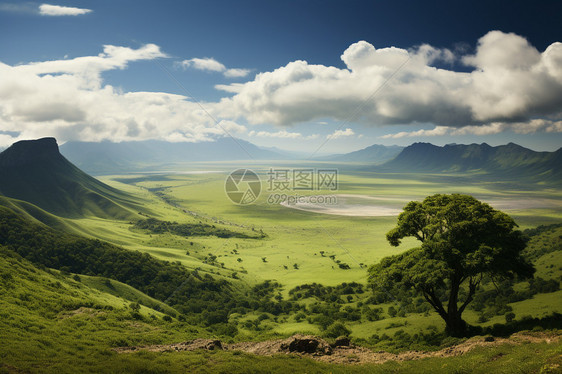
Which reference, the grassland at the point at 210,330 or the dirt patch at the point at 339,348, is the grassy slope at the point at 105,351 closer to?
the grassland at the point at 210,330

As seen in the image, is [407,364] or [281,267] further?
[281,267]

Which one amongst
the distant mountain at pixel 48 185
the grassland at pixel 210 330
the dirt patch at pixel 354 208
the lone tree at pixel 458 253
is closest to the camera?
the grassland at pixel 210 330

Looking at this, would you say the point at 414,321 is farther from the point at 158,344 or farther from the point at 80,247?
the point at 80,247

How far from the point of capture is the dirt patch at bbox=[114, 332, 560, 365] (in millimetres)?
20688

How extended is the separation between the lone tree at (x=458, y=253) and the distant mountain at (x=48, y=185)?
159288mm

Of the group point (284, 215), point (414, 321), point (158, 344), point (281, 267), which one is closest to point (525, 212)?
point (284, 215)

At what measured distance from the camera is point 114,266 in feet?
199

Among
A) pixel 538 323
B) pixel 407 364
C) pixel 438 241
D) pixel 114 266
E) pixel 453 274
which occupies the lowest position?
pixel 114 266

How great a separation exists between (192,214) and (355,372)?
582 ft

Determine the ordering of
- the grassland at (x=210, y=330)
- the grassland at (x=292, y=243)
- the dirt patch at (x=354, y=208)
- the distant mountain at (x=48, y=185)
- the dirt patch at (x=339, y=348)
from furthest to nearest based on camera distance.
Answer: the dirt patch at (x=354, y=208) → the distant mountain at (x=48, y=185) → the grassland at (x=292, y=243) → the dirt patch at (x=339, y=348) → the grassland at (x=210, y=330)

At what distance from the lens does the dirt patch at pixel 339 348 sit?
2069 centimetres

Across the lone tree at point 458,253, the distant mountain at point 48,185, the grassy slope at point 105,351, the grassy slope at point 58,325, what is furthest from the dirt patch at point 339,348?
the distant mountain at point 48,185

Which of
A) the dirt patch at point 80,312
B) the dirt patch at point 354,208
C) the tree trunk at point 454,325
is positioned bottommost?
the dirt patch at point 354,208

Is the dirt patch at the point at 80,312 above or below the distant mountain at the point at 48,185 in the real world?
below
